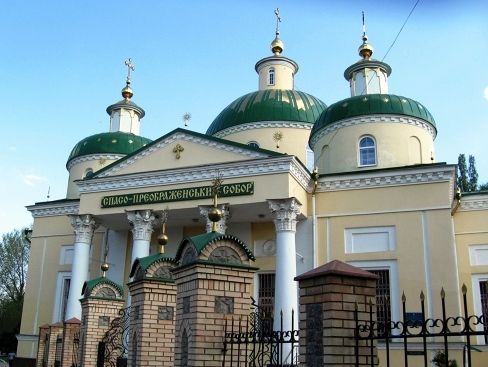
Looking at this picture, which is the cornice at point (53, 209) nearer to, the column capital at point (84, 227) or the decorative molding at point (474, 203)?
the column capital at point (84, 227)

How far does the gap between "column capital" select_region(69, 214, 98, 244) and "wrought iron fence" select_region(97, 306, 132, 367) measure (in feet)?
34.8

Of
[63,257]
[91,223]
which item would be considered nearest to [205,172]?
[91,223]

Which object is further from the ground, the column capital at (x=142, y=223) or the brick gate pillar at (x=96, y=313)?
the column capital at (x=142, y=223)

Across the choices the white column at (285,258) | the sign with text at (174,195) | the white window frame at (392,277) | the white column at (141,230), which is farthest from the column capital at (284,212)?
the white column at (141,230)

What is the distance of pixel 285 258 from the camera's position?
687 inches

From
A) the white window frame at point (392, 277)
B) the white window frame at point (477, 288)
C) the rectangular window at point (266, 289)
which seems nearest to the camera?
the white window frame at point (392, 277)

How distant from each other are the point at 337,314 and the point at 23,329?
22314 millimetres

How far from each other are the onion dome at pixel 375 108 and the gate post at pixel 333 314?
16.7 m

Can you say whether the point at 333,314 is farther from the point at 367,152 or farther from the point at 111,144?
the point at 111,144

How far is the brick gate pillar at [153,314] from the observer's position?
7883mm

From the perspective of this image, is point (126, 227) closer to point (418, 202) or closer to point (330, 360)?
point (418, 202)

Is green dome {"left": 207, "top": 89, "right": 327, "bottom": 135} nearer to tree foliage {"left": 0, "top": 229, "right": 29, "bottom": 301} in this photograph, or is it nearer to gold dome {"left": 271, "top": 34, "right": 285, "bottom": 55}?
gold dome {"left": 271, "top": 34, "right": 285, "bottom": 55}

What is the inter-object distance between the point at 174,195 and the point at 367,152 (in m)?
7.48

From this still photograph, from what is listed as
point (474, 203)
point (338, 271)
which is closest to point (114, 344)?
point (338, 271)
